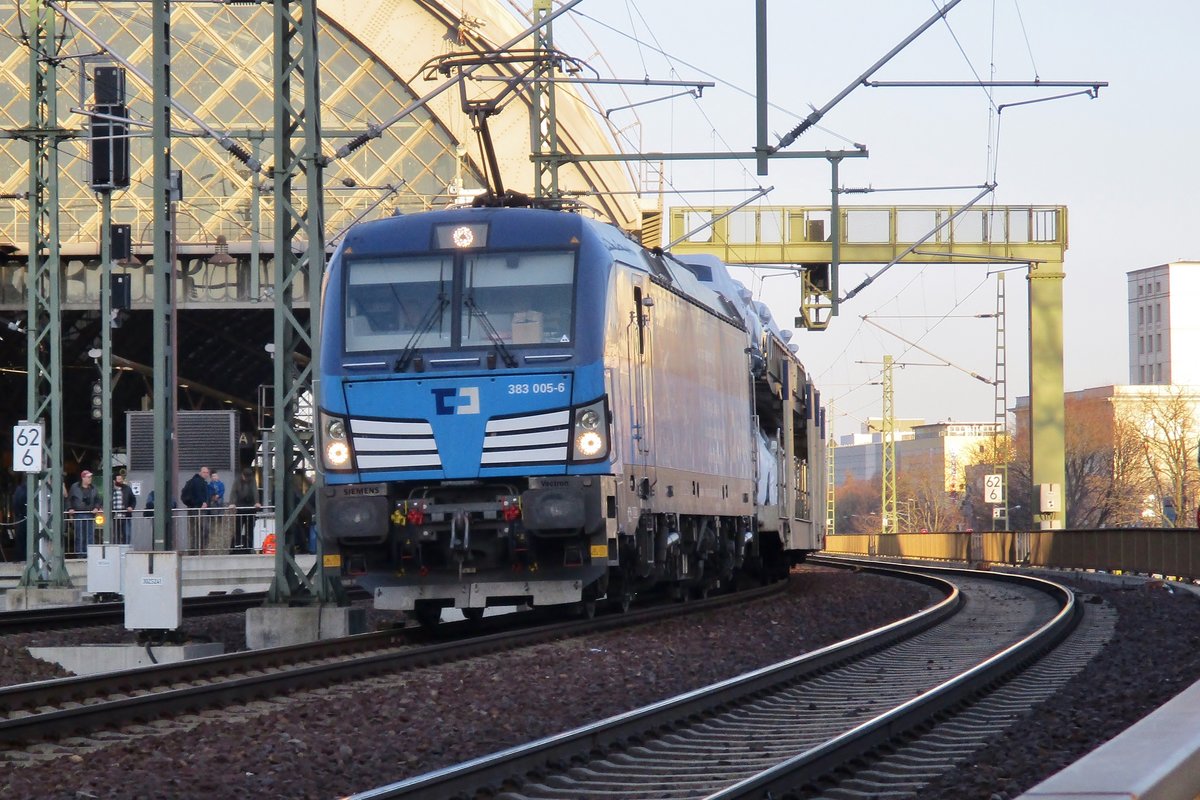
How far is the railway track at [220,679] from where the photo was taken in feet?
34.5

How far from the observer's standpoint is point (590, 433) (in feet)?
52.2

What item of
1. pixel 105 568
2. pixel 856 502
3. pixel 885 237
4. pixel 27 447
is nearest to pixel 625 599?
pixel 105 568

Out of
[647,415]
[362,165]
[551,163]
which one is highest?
[362,165]

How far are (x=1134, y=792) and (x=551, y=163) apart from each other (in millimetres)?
25685

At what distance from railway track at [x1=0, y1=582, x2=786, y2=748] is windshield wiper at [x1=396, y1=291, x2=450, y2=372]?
2.45 m

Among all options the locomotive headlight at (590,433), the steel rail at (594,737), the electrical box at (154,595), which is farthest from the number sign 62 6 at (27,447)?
the steel rail at (594,737)

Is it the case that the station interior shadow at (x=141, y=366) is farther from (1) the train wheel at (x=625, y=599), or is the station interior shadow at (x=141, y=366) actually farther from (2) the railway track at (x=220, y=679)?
(2) the railway track at (x=220, y=679)

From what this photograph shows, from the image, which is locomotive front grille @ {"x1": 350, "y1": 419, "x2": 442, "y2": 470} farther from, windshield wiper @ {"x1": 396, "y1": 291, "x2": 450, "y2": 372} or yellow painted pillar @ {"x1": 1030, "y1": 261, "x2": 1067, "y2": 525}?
yellow painted pillar @ {"x1": 1030, "y1": 261, "x2": 1067, "y2": 525}

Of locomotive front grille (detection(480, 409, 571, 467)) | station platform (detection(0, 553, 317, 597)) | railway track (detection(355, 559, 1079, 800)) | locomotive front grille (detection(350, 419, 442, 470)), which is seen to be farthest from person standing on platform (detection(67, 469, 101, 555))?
railway track (detection(355, 559, 1079, 800))

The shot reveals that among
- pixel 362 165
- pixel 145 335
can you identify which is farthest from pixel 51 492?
pixel 362 165

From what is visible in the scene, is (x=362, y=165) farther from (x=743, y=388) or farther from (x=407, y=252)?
(x=407, y=252)

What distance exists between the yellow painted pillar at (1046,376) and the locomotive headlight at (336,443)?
1306 inches

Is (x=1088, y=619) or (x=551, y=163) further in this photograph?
(x=551, y=163)

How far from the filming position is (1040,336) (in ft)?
157
